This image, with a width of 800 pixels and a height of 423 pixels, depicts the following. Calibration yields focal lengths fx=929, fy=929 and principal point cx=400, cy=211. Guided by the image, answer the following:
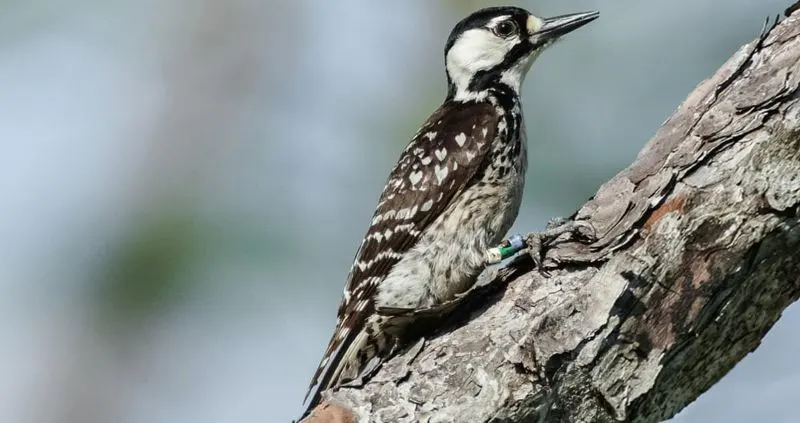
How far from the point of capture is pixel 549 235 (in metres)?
3.20

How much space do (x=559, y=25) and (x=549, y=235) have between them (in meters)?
1.89

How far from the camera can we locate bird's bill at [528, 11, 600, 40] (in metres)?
4.69

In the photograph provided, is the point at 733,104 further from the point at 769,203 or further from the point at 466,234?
the point at 466,234

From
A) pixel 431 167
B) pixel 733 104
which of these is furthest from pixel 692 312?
pixel 431 167

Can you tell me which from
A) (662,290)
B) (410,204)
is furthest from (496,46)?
(662,290)

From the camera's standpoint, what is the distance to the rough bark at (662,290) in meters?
2.75

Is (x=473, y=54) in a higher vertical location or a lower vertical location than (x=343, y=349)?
higher

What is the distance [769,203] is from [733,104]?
33 centimetres

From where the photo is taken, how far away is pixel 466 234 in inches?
155

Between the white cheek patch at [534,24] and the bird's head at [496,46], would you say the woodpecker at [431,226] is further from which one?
Answer: the white cheek patch at [534,24]

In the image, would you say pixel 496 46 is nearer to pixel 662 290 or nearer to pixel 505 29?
pixel 505 29

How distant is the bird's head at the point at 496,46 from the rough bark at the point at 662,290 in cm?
182

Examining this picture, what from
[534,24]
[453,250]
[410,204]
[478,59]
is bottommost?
A: [453,250]

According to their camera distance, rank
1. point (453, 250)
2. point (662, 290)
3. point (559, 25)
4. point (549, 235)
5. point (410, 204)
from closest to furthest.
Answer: point (662, 290) → point (549, 235) → point (453, 250) → point (410, 204) → point (559, 25)
